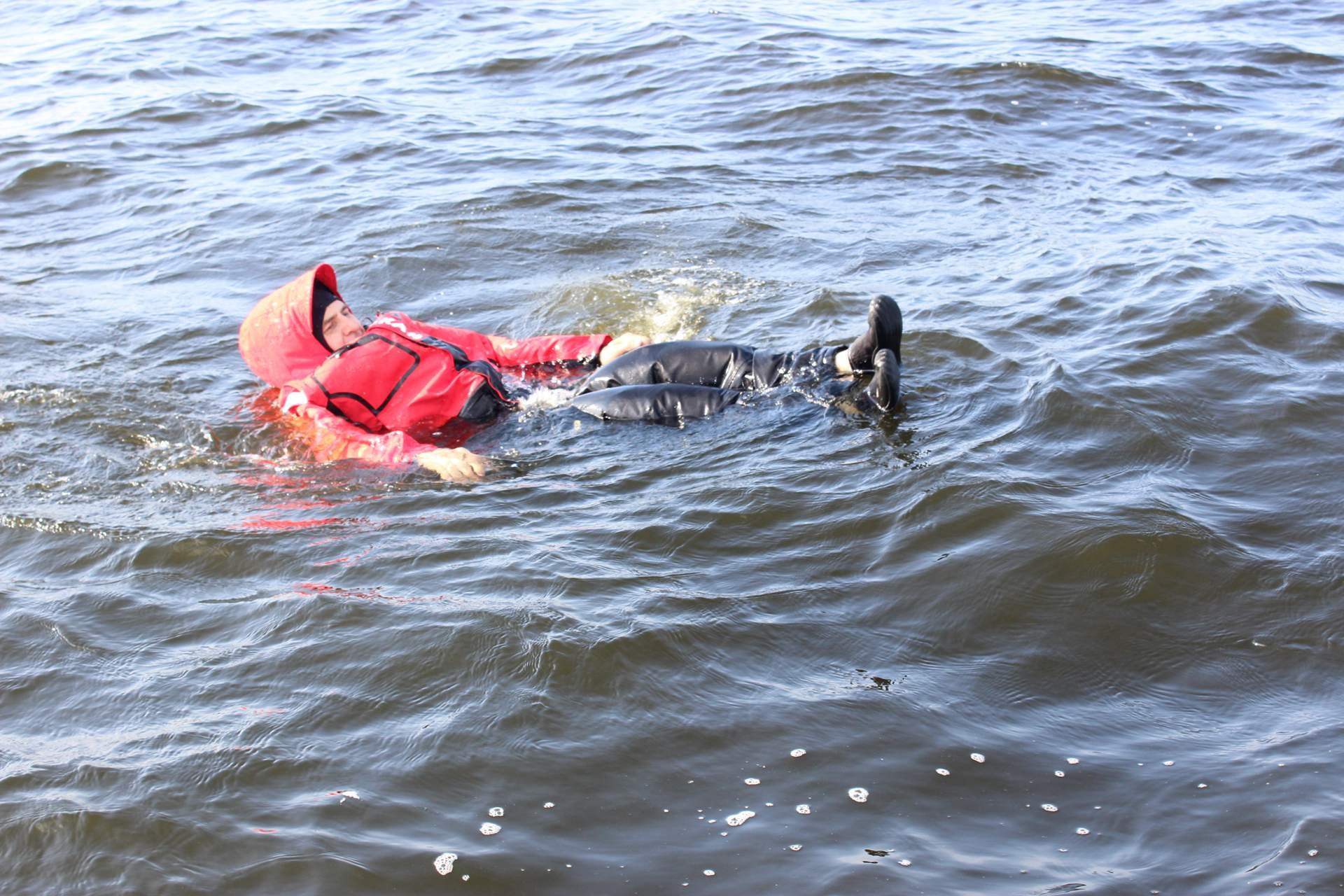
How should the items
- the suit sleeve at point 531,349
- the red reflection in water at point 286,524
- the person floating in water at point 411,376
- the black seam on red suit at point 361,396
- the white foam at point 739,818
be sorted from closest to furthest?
1. the white foam at point 739,818
2. the red reflection in water at point 286,524
3. the person floating in water at point 411,376
4. the black seam on red suit at point 361,396
5. the suit sleeve at point 531,349

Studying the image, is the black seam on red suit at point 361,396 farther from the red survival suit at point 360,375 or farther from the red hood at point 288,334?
the red hood at point 288,334

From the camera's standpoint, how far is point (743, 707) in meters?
3.84

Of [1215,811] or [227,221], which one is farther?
[227,221]

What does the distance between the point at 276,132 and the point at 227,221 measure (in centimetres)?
276

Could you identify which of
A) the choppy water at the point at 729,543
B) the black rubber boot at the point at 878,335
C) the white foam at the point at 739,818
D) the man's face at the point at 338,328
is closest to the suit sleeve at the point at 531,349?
the man's face at the point at 338,328

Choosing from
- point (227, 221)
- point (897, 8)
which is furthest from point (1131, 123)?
point (227, 221)

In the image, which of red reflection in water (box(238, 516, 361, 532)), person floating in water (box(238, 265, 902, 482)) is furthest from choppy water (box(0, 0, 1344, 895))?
person floating in water (box(238, 265, 902, 482))

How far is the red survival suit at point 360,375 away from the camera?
19.7ft

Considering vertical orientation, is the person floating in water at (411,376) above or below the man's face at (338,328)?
below

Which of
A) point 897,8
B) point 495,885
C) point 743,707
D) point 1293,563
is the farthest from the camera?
point 897,8

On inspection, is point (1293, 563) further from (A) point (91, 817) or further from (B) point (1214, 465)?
(A) point (91, 817)

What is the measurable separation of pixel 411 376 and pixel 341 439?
523 millimetres

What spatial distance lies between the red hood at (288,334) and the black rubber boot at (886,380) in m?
2.86

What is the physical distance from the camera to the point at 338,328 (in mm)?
6250
